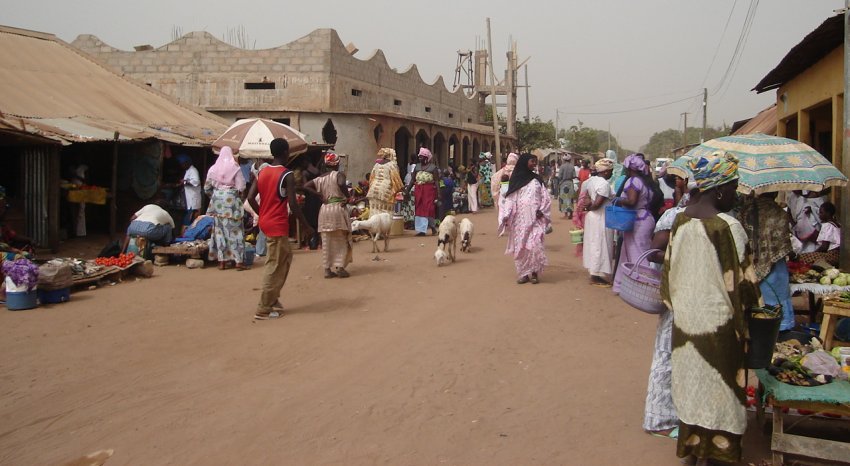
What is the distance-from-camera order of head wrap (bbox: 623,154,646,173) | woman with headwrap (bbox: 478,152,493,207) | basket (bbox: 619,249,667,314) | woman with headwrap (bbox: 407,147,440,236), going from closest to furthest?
1. basket (bbox: 619,249,667,314)
2. head wrap (bbox: 623,154,646,173)
3. woman with headwrap (bbox: 407,147,440,236)
4. woman with headwrap (bbox: 478,152,493,207)

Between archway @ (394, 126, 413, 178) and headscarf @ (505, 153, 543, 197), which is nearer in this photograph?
headscarf @ (505, 153, 543, 197)

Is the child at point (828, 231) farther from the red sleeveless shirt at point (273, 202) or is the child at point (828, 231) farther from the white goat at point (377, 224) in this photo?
the white goat at point (377, 224)

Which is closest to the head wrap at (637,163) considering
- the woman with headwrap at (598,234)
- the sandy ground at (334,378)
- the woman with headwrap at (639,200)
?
the woman with headwrap at (639,200)

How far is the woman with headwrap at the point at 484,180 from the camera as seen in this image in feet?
79.4

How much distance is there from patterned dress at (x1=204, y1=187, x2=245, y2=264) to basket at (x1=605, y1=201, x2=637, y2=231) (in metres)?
5.82

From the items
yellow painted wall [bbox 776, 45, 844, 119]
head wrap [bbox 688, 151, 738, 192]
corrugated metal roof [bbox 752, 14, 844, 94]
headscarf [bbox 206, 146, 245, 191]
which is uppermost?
corrugated metal roof [bbox 752, 14, 844, 94]

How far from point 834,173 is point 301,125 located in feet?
56.7

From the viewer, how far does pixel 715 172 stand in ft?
12.4

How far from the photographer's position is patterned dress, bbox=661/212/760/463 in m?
3.63

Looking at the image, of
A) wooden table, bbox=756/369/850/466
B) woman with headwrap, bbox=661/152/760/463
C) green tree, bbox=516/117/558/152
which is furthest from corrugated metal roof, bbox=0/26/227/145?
green tree, bbox=516/117/558/152

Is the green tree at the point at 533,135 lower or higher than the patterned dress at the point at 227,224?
higher

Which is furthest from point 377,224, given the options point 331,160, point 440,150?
point 440,150

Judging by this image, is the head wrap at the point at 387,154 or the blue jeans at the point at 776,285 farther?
the head wrap at the point at 387,154

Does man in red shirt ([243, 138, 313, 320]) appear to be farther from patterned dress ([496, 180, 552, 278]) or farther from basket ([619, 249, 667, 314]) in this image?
basket ([619, 249, 667, 314])
